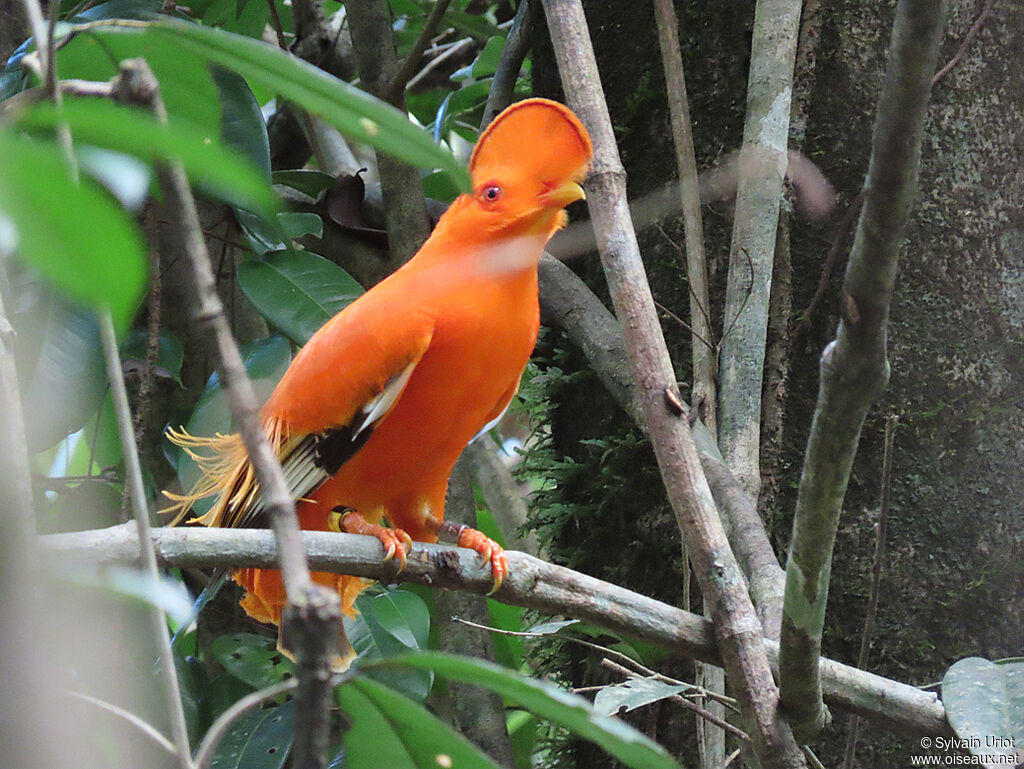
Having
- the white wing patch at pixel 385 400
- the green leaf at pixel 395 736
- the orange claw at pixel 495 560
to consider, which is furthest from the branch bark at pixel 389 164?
the green leaf at pixel 395 736

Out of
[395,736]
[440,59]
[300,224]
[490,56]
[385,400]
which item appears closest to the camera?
[395,736]

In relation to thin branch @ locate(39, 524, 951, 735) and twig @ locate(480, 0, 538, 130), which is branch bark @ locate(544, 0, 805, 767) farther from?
twig @ locate(480, 0, 538, 130)

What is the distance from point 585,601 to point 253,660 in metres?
1.00

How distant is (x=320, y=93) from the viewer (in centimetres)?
56

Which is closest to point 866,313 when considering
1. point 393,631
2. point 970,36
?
point 393,631

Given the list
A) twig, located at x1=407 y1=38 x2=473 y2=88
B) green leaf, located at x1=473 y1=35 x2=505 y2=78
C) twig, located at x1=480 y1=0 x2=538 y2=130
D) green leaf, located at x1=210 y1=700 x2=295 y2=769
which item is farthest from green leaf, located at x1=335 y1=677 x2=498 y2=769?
twig, located at x1=407 y1=38 x2=473 y2=88

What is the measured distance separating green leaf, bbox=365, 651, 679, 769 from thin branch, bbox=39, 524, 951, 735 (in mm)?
531

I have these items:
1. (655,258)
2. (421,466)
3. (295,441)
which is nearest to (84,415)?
(295,441)

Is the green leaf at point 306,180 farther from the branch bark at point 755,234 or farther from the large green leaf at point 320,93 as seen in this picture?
the large green leaf at point 320,93

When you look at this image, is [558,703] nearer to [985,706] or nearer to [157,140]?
[157,140]

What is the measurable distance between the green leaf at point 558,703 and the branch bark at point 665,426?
71 cm

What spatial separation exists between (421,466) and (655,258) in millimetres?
753

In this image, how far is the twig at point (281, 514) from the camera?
39 cm

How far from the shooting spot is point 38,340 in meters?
1.90
